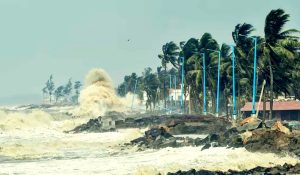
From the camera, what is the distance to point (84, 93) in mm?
140000

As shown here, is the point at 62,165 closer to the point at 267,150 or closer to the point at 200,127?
the point at 267,150

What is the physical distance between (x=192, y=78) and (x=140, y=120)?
19.3m

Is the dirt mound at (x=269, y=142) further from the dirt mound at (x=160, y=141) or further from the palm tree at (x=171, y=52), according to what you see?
the palm tree at (x=171, y=52)

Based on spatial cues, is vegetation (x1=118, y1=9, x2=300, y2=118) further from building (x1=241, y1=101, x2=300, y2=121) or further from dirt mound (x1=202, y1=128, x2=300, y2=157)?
dirt mound (x1=202, y1=128, x2=300, y2=157)

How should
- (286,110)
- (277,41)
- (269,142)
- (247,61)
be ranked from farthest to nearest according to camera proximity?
(286,110), (247,61), (277,41), (269,142)

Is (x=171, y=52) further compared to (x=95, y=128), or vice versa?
(x=171, y=52)

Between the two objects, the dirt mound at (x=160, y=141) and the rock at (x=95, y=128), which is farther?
the rock at (x=95, y=128)

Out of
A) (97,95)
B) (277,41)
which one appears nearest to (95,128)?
(277,41)

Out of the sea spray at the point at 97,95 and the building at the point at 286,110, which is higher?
the sea spray at the point at 97,95

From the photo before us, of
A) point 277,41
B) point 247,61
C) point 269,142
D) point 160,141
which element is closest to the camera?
point 269,142

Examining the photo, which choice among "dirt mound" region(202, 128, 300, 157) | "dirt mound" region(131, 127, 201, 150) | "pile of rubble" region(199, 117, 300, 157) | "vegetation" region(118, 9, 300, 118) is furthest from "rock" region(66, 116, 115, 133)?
"dirt mound" region(202, 128, 300, 157)

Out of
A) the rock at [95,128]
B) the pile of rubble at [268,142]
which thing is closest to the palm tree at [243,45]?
the rock at [95,128]

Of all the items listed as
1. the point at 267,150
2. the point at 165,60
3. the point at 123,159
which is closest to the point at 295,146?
the point at 267,150

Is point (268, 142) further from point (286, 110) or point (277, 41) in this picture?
point (286, 110)
